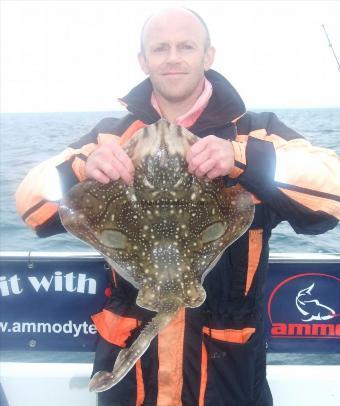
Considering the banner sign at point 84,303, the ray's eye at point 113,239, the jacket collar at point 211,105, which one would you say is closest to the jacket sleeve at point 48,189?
the ray's eye at point 113,239

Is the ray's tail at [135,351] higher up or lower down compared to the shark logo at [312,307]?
higher up

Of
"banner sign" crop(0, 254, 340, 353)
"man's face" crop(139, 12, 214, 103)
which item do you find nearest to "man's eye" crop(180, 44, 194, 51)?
"man's face" crop(139, 12, 214, 103)

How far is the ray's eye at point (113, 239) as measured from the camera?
7.78 feet

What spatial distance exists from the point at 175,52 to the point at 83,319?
8.59ft

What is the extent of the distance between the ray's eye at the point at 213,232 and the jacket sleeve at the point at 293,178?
1.04 feet

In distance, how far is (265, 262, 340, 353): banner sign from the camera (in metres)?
4.12

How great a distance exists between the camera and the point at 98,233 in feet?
7.75

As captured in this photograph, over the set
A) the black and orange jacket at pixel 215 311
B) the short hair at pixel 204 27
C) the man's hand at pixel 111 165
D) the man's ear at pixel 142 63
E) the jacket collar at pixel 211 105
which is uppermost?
the short hair at pixel 204 27

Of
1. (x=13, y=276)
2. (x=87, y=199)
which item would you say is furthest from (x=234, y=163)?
(x=13, y=276)

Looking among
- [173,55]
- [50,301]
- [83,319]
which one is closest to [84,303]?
[83,319]

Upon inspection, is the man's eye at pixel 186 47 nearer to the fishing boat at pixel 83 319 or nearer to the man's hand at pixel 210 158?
the man's hand at pixel 210 158

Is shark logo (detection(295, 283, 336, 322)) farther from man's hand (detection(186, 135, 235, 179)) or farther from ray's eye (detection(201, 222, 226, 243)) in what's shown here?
man's hand (detection(186, 135, 235, 179))

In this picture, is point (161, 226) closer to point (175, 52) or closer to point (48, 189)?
point (48, 189)

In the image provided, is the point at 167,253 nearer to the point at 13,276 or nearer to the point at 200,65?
the point at 200,65
